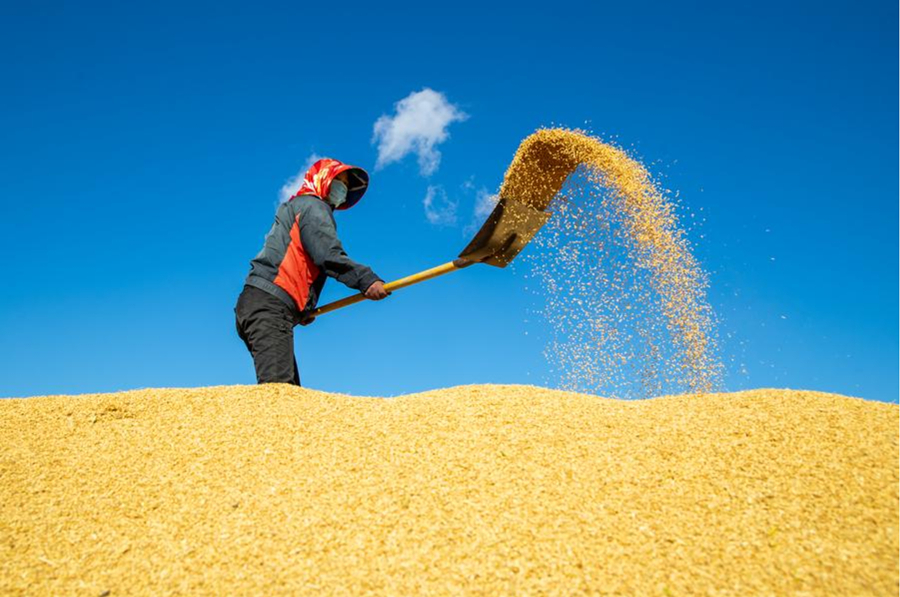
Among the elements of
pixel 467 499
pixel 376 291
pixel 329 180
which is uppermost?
pixel 329 180

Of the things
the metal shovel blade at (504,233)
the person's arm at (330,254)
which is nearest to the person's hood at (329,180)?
the person's arm at (330,254)

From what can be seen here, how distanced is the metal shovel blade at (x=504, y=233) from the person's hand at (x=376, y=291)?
2.20 ft

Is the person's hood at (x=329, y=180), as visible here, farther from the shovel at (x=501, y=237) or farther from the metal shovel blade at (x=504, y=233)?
the metal shovel blade at (x=504, y=233)

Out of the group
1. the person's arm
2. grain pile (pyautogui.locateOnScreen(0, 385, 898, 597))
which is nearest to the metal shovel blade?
the person's arm

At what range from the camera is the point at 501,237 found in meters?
4.19

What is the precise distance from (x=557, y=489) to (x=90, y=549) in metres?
1.56

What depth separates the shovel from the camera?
13.2 feet

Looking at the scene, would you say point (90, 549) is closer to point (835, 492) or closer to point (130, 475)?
point (130, 475)

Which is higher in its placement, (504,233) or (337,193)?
(337,193)

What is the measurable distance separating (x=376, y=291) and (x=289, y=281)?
20.9 inches

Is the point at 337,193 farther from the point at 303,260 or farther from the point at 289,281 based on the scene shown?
the point at 289,281

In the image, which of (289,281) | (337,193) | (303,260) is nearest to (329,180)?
(337,193)

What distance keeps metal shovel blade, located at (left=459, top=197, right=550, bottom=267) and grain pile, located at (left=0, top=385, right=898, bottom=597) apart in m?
1.43

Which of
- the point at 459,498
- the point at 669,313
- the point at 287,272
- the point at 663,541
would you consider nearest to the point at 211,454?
the point at 459,498
